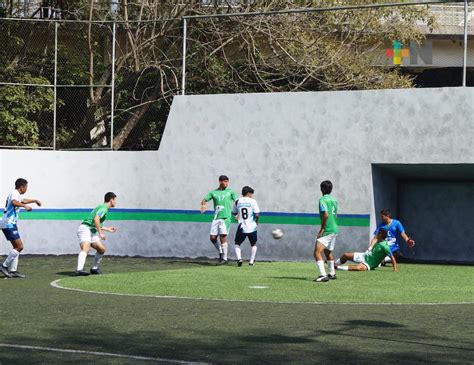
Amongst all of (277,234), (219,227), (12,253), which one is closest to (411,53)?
(219,227)

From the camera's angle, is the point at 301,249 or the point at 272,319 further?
the point at 301,249

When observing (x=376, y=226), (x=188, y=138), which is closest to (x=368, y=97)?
(x=376, y=226)

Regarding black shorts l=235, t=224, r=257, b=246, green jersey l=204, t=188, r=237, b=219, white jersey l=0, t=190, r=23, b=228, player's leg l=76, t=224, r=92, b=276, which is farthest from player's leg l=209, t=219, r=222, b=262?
white jersey l=0, t=190, r=23, b=228

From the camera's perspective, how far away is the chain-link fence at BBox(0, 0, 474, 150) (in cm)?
2912

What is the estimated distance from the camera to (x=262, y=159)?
26719mm

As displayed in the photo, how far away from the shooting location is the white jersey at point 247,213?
2464 cm

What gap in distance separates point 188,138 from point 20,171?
442cm

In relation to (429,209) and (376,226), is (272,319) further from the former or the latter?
(429,209)

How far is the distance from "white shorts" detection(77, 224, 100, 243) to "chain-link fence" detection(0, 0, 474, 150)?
7.54m

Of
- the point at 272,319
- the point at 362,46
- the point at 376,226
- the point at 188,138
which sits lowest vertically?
the point at 272,319

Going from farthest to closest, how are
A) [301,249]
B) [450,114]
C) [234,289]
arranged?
[301,249] → [450,114] → [234,289]

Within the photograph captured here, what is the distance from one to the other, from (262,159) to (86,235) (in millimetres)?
6651

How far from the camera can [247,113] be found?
26859 mm

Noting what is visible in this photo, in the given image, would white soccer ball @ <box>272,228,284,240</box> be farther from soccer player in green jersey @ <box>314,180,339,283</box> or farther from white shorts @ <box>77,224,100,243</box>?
soccer player in green jersey @ <box>314,180,339,283</box>
